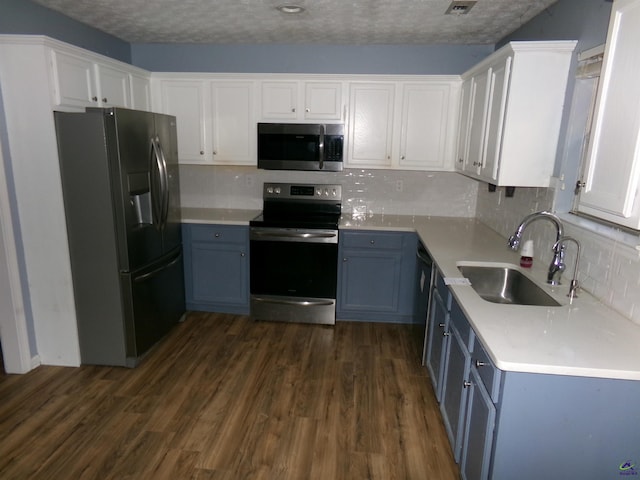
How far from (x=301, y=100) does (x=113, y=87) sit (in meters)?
1.48

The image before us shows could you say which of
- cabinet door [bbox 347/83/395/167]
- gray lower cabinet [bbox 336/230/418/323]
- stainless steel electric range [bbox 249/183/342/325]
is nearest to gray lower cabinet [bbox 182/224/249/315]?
stainless steel electric range [bbox 249/183/342/325]

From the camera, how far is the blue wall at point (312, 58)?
12.2 ft

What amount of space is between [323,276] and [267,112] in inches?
60.3

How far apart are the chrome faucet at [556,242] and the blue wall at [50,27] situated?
3.21 metres

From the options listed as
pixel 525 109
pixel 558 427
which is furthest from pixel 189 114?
pixel 558 427

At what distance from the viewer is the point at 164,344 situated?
333 cm

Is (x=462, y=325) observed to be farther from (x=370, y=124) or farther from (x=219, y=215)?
(x=219, y=215)

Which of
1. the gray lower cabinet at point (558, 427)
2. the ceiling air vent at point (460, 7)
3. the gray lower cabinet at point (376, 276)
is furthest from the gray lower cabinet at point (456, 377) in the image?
the ceiling air vent at point (460, 7)

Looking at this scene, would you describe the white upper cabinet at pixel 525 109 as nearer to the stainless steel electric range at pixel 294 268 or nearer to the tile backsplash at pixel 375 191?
the tile backsplash at pixel 375 191

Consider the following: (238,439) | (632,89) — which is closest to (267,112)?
(238,439)

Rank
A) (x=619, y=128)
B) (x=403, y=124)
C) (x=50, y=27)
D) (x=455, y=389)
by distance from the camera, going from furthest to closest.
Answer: (x=403, y=124) < (x=50, y=27) < (x=455, y=389) < (x=619, y=128)

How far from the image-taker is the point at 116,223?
275 centimetres

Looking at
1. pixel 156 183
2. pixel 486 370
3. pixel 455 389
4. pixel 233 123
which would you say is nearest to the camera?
pixel 486 370

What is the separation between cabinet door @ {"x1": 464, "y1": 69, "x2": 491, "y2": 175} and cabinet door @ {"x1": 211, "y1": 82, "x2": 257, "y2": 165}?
1.84 m
